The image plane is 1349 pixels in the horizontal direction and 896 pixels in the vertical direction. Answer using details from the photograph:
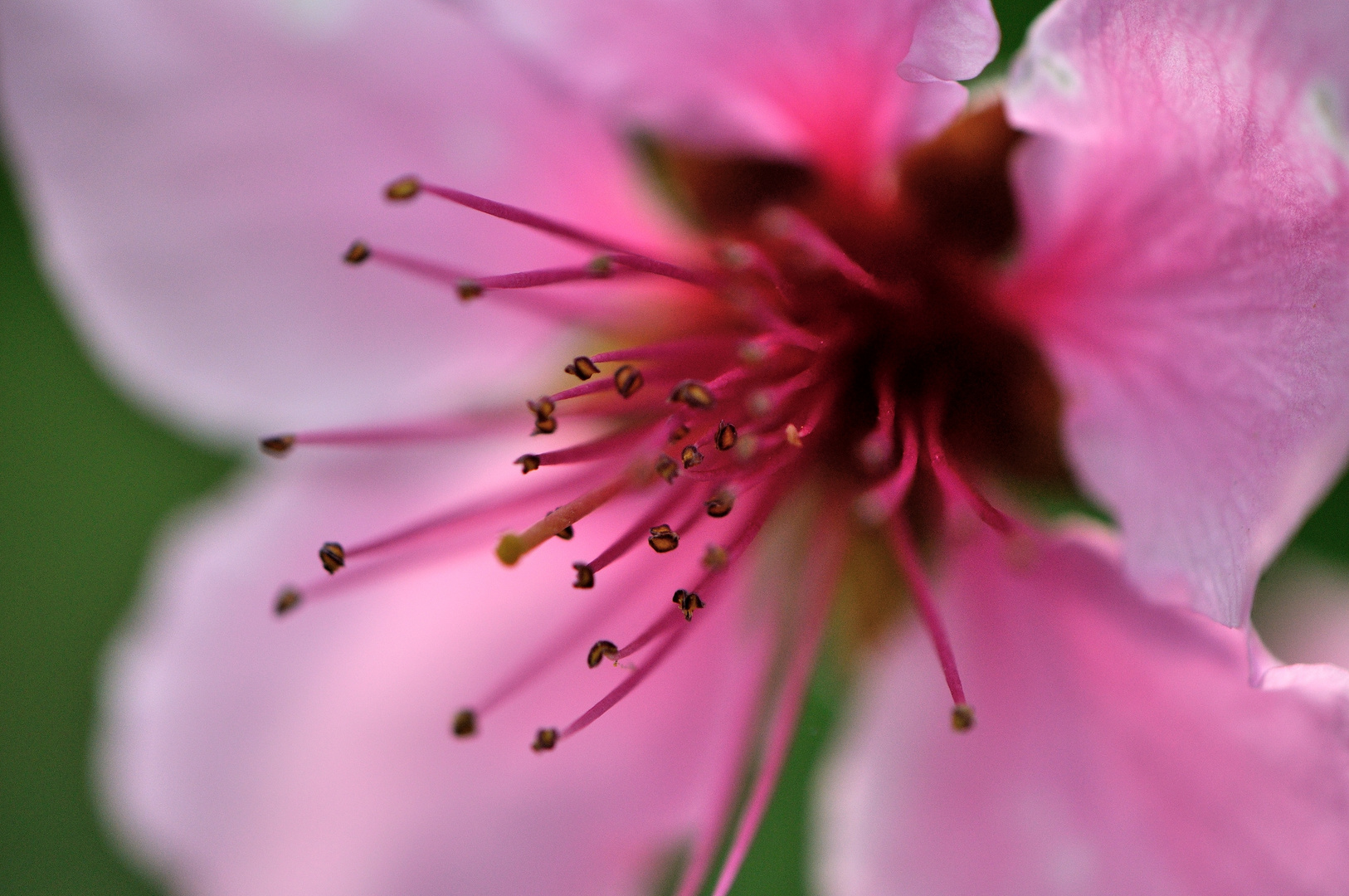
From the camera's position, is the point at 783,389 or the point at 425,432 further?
the point at 425,432

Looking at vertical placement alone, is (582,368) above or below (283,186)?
above

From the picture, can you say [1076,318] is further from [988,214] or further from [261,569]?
[261,569]

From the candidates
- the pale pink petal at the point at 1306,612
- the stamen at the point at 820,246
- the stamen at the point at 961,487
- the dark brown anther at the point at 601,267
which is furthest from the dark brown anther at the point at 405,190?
the pale pink petal at the point at 1306,612

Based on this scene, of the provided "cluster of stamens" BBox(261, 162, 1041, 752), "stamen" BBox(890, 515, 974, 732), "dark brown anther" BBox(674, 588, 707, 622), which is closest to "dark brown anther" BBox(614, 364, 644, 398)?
"cluster of stamens" BBox(261, 162, 1041, 752)

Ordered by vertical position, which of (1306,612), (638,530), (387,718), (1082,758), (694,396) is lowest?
(387,718)

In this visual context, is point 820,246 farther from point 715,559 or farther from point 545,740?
point 545,740

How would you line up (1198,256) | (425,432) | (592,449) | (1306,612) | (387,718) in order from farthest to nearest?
(1306,612) → (387,718) → (425,432) → (592,449) → (1198,256)

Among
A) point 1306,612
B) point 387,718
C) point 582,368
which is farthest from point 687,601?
point 1306,612

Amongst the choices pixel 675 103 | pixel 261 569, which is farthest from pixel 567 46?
pixel 261 569

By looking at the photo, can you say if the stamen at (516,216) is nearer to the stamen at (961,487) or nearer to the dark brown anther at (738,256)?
the dark brown anther at (738,256)
